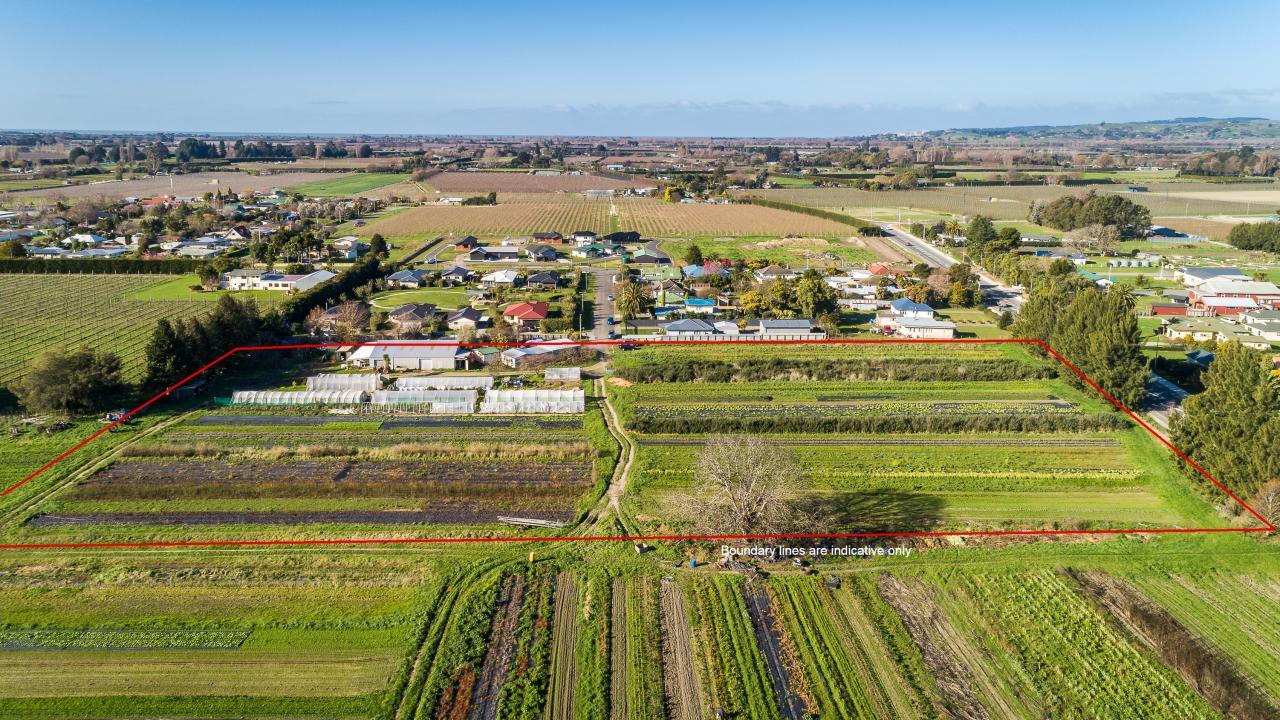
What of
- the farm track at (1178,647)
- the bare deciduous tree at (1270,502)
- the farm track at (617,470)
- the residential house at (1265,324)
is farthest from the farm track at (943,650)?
the residential house at (1265,324)

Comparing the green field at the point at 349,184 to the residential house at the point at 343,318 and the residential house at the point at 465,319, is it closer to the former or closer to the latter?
the residential house at the point at 343,318

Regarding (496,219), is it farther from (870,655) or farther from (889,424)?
(870,655)

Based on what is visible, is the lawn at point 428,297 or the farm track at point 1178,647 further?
the lawn at point 428,297

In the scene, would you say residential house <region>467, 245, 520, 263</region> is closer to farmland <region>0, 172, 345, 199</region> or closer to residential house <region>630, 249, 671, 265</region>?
residential house <region>630, 249, 671, 265</region>

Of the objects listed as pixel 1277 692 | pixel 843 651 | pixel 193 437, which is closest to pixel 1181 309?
pixel 1277 692

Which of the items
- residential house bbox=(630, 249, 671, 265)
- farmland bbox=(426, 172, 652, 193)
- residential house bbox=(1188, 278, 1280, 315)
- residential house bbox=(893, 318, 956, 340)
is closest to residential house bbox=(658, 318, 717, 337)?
residential house bbox=(893, 318, 956, 340)

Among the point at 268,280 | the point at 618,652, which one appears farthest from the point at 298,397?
the point at 268,280

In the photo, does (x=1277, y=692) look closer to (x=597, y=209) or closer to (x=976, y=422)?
(x=976, y=422)
